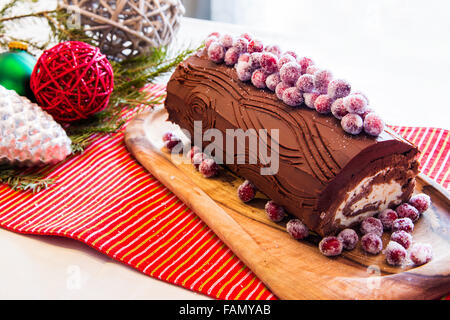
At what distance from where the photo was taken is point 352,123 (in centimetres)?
129

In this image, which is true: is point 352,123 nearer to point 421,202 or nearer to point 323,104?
point 323,104

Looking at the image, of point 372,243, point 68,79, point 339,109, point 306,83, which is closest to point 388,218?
point 372,243

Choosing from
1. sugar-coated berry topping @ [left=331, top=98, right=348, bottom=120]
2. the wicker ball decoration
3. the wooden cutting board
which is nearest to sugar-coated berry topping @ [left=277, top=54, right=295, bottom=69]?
sugar-coated berry topping @ [left=331, top=98, right=348, bottom=120]

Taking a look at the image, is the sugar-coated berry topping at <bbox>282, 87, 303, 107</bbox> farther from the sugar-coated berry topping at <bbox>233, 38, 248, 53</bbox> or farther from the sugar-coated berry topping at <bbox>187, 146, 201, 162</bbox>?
the sugar-coated berry topping at <bbox>187, 146, 201, 162</bbox>

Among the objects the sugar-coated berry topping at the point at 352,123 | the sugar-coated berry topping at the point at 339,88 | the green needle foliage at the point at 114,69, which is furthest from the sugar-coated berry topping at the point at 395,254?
the green needle foliage at the point at 114,69

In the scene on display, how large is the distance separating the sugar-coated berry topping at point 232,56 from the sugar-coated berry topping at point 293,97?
1.02 feet

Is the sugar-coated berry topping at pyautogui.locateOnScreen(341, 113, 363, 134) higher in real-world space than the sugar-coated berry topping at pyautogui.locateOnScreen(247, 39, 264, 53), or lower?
lower

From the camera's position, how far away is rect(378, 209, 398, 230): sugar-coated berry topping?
4.66 ft

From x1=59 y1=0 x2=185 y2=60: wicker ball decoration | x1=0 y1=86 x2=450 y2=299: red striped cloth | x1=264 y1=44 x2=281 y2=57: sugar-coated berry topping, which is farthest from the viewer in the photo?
x1=59 y1=0 x2=185 y2=60: wicker ball decoration

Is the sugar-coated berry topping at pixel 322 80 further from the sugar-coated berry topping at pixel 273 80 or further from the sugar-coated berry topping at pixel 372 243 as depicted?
the sugar-coated berry topping at pixel 372 243

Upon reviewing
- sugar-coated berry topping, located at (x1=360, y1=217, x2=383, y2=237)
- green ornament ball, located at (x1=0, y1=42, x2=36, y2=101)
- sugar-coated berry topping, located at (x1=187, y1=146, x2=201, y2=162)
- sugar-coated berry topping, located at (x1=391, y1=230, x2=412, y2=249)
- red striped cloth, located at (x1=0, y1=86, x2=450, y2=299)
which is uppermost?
green ornament ball, located at (x1=0, y1=42, x2=36, y2=101)

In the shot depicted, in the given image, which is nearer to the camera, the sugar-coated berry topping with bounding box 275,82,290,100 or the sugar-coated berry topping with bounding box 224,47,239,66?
the sugar-coated berry topping with bounding box 275,82,290,100

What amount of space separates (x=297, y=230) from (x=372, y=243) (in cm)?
22

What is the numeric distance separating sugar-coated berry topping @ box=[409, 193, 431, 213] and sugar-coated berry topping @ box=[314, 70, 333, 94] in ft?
1.54
